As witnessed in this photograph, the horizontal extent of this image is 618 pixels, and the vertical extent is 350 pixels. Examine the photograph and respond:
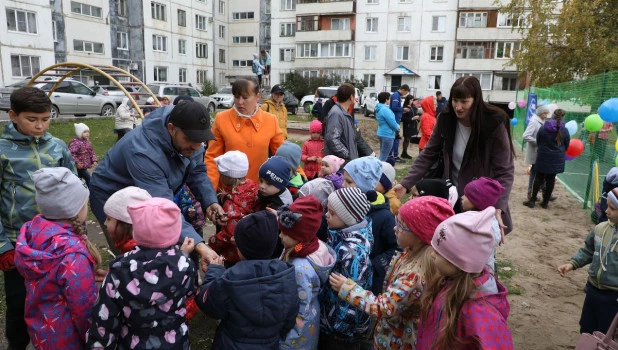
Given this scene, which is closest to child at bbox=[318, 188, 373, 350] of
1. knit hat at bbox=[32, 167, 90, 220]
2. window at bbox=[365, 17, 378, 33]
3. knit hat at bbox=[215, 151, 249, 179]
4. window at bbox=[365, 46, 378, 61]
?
knit hat at bbox=[215, 151, 249, 179]

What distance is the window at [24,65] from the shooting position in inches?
1063

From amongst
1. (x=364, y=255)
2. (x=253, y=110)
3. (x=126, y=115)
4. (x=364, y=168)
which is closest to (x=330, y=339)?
(x=364, y=255)

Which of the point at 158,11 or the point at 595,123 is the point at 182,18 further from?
the point at 595,123

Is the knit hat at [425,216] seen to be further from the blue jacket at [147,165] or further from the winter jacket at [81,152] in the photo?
the winter jacket at [81,152]

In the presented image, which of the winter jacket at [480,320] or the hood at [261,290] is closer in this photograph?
the winter jacket at [480,320]

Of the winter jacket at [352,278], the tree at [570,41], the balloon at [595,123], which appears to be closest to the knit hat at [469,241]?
the winter jacket at [352,278]

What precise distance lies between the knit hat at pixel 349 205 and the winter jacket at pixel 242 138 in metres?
1.48

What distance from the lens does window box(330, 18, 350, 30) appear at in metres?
43.2

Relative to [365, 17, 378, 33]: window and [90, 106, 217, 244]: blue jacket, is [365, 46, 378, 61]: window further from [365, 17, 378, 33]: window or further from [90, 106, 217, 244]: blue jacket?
[90, 106, 217, 244]: blue jacket

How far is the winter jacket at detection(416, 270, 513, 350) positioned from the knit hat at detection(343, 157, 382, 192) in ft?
4.94

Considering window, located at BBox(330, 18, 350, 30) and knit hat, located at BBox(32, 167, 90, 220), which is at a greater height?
window, located at BBox(330, 18, 350, 30)

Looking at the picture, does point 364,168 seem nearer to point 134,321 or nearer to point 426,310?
point 426,310

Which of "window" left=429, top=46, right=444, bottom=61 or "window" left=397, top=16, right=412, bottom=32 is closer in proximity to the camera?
"window" left=429, top=46, right=444, bottom=61

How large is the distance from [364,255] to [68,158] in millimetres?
2315
